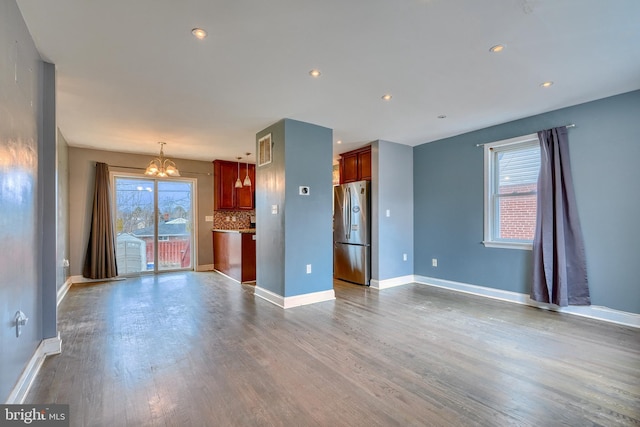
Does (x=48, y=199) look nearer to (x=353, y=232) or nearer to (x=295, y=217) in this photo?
(x=295, y=217)

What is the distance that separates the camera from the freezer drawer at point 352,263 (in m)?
5.11

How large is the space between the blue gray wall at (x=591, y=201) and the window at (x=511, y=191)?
11cm

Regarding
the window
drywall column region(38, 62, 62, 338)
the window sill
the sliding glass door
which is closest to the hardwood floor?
drywall column region(38, 62, 62, 338)

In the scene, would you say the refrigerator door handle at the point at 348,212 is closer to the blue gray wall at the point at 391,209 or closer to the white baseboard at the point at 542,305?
the blue gray wall at the point at 391,209

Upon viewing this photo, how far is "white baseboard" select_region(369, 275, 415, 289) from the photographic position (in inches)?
194

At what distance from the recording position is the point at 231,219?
286 inches

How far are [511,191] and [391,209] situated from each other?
180cm

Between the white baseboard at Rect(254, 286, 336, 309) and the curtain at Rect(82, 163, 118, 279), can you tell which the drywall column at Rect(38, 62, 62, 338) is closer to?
the white baseboard at Rect(254, 286, 336, 309)

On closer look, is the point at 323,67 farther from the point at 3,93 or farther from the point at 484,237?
the point at 484,237

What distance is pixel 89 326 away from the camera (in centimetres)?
320

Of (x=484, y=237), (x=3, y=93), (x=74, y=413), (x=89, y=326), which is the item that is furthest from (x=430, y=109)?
(x=89, y=326)

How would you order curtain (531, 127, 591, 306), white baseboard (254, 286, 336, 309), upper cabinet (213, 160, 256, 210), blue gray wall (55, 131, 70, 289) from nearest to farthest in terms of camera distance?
curtain (531, 127, 591, 306)
white baseboard (254, 286, 336, 309)
blue gray wall (55, 131, 70, 289)
upper cabinet (213, 160, 256, 210)

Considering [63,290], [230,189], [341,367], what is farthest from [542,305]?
[63,290]

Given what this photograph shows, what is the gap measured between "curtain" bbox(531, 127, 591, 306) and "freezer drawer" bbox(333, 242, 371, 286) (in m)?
2.37
